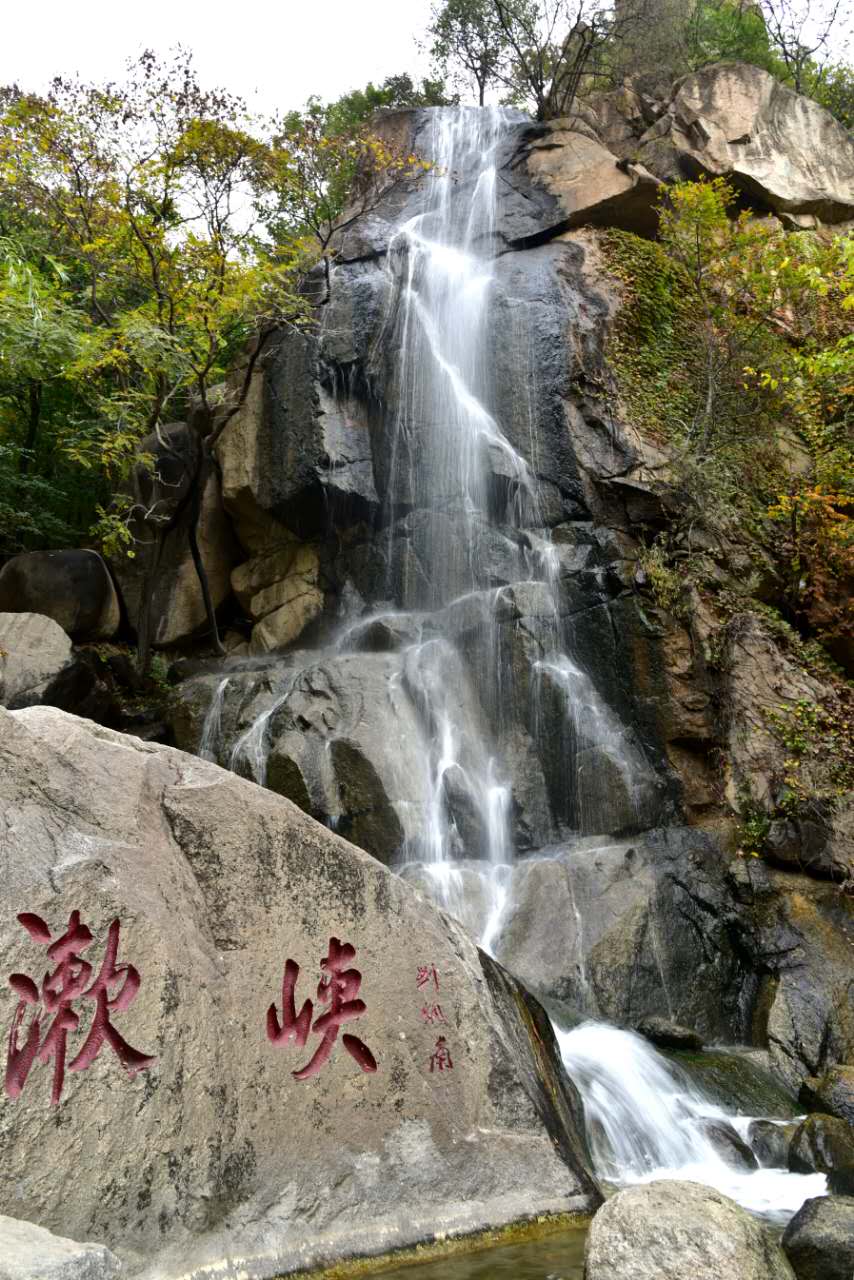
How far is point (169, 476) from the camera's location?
15836 millimetres

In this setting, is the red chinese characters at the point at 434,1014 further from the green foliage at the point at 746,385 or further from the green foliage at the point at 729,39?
the green foliage at the point at 729,39

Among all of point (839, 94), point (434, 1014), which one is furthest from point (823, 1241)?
point (839, 94)

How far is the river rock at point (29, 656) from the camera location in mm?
11922

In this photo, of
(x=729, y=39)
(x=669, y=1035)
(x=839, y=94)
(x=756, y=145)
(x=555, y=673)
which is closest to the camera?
(x=669, y=1035)

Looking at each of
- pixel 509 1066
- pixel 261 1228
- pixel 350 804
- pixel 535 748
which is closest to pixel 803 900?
pixel 535 748

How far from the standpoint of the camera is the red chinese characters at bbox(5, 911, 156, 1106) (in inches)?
154

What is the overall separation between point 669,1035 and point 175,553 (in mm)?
10455

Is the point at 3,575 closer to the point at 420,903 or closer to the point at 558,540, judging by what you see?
the point at 558,540

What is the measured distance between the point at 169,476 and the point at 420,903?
39.2 ft

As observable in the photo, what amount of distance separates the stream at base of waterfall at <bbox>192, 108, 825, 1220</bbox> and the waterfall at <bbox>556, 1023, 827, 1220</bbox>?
0.01m

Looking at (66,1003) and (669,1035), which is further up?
(66,1003)

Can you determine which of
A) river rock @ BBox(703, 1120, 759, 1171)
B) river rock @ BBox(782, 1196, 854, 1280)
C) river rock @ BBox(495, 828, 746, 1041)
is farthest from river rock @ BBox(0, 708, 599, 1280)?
river rock @ BBox(495, 828, 746, 1041)

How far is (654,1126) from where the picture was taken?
6734 millimetres

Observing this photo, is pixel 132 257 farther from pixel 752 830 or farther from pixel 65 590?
pixel 752 830
